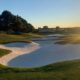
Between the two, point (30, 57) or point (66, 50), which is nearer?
point (30, 57)

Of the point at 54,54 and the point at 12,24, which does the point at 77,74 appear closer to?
the point at 54,54

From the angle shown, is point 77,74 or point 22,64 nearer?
point 77,74

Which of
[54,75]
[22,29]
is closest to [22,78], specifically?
[54,75]

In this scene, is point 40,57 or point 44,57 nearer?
point 44,57

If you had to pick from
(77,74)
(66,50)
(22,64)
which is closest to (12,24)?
(66,50)

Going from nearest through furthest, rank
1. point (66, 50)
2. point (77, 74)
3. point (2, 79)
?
point (2, 79), point (77, 74), point (66, 50)

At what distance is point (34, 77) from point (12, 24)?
4199 inches

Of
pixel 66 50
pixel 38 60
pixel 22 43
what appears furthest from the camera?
pixel 22 43

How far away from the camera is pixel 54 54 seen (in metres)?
38.2

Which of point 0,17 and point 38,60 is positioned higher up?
point 0,17

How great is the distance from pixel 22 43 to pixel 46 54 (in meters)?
14.2

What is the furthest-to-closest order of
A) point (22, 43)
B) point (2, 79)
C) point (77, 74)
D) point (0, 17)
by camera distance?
point (0, 17) → point (22, 43) → point (77, 74) → point (2, 79)

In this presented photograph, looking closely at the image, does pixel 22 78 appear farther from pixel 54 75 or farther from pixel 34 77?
pixel 54 75

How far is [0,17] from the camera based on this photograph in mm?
132250
